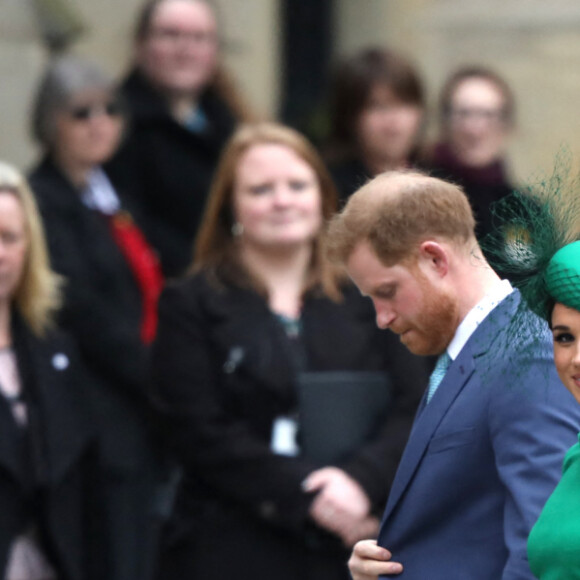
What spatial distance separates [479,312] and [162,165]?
313 centimetres

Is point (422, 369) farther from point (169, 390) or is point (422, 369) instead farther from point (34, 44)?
point (34, 44)

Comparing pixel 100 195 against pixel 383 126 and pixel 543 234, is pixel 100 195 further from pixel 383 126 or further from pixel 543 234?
pixel 543 234

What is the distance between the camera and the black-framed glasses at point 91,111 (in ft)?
17.5

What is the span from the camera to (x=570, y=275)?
7.72 ft

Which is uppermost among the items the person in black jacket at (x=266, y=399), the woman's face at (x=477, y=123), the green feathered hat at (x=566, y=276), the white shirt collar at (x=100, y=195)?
the green feathered hat at (x=566, y=276)

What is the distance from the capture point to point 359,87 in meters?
5.41

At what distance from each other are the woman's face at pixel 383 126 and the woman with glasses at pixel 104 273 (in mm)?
915

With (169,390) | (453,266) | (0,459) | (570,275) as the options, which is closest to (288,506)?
(169,390)

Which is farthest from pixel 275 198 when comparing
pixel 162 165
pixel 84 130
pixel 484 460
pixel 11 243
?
pixel 484 460

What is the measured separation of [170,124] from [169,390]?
5.30ft

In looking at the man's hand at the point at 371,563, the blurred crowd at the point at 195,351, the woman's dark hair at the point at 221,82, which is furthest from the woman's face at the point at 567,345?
the woman's dark hair at the point at 221,82

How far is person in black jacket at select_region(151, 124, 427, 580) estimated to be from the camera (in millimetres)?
Result: 4203

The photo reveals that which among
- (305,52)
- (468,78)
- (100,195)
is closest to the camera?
(100,195)

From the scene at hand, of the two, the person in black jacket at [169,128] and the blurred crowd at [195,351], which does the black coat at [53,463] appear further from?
the person in black jacket at [169,128]
